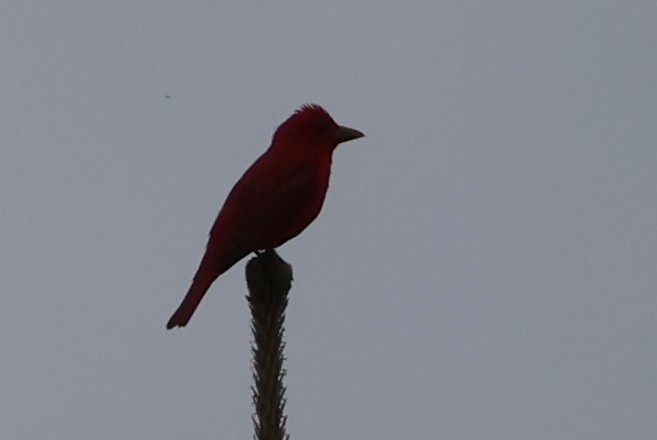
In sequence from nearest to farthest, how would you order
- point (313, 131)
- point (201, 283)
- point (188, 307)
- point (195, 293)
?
point (188, 307), point (195, 293), point (201, 283), point (313, 131)

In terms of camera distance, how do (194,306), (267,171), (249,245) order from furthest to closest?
(267,171), (249,245), (194,306)

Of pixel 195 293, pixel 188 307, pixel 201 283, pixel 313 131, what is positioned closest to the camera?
pixel 188 307

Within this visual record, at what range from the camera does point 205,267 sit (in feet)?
11.9

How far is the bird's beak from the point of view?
4.54 m

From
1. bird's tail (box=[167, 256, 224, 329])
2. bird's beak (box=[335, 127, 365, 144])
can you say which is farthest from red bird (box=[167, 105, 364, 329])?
bird's beak (box=[335, 127, 365, 144])

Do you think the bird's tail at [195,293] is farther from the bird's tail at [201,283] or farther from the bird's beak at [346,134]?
the bird's beak at [346,134]

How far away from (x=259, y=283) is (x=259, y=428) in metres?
0.57

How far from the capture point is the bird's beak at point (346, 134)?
454 cm

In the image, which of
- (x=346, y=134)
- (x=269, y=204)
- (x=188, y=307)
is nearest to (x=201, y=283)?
(x=188, y=307)

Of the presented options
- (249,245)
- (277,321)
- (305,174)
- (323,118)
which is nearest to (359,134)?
(323,118)

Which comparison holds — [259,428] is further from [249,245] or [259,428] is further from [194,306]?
[249,245]

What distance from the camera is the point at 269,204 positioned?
12.1 feet

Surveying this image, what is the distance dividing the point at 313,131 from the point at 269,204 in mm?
875

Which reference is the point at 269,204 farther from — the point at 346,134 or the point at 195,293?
the point at 346,134
